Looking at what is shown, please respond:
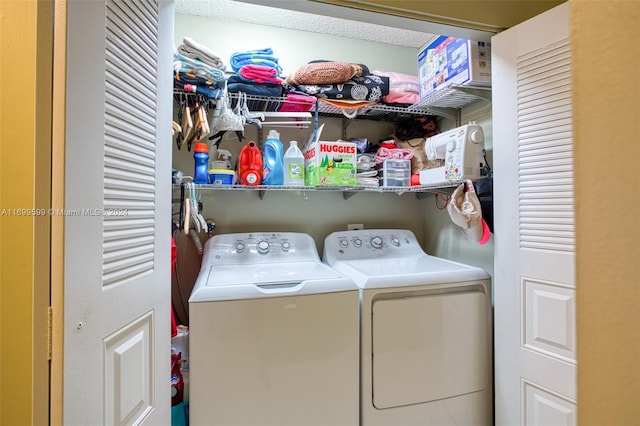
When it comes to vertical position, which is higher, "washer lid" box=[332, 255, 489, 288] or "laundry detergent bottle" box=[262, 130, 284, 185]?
"laundry detergent bottle" box=[262, 130, 284, 185]

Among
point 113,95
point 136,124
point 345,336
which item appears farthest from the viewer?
point 345,336

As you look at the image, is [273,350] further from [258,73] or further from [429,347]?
[258,73]

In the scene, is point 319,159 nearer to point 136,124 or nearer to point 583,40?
point 136,124

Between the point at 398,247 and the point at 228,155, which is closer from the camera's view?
the point at 228,155

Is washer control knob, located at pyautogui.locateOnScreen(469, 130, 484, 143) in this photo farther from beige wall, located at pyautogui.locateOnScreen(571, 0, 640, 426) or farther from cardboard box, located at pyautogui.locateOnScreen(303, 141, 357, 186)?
beige wall, located at pyautogui.locateOnScreen(571, 0, 640, 426)

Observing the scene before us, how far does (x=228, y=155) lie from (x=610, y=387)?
187 cm

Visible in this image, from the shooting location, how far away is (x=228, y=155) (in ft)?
5.98

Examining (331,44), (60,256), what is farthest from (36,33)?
(331,44)

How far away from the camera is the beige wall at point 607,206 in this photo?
0.27 metres

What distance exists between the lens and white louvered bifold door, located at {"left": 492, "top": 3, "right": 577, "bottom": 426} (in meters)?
1.11

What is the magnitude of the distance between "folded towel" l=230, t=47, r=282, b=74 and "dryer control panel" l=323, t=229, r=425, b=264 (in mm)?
1182

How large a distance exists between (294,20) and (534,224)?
1938 mm

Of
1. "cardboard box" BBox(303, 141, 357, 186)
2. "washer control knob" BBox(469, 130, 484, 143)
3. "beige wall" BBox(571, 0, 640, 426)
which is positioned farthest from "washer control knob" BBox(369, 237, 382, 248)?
"beige wall" BBox(571, 0, 640, 426)

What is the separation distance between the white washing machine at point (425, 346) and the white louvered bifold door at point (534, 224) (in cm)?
14
